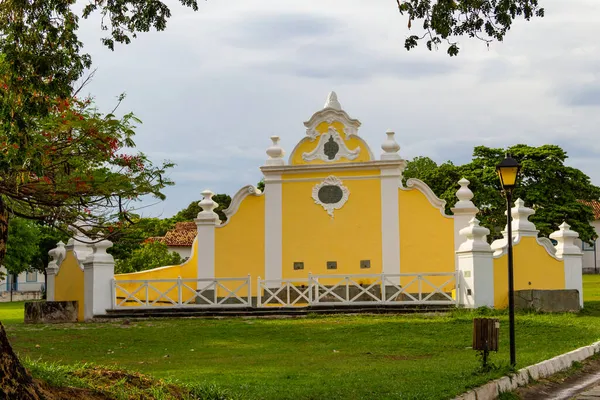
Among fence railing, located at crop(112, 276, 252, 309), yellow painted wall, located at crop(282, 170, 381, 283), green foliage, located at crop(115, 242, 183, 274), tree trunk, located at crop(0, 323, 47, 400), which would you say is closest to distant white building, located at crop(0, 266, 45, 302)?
green foliage, located at crop(115, 242, 183, 274)

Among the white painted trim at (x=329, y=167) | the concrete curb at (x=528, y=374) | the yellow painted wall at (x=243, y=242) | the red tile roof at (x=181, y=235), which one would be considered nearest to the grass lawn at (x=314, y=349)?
the concrete curb at (x=528, y=374)

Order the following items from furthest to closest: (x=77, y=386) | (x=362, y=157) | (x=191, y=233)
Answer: (x=191, y=233) → (x=362, y=157) → (x=77, y=386)

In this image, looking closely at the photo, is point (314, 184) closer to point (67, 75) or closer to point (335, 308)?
point (335, 308)

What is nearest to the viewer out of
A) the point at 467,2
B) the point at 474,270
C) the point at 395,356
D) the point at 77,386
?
the point at 77,386

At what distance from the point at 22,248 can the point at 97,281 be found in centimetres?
3505

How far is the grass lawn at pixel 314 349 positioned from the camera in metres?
11.2

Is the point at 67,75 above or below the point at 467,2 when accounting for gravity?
below

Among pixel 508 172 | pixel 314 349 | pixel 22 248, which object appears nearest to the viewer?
pixel 508 172

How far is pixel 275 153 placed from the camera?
29375mm

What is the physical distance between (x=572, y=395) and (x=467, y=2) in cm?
514

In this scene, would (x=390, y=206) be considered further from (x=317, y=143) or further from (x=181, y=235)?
(x=181, y=235)

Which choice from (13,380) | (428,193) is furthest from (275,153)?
(13,380)

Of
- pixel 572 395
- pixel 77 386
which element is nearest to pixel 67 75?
pixel 77 386

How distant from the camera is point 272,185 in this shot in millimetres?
29406
